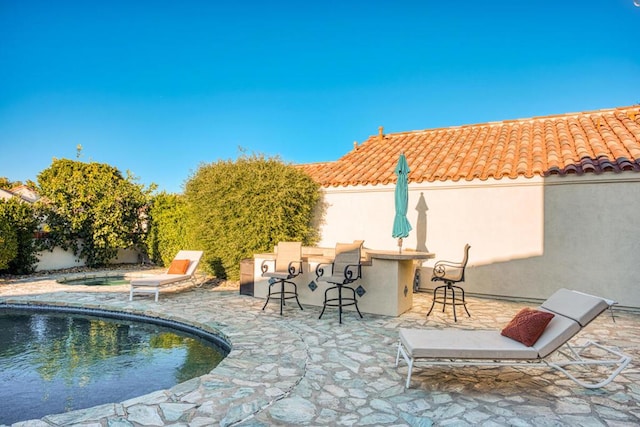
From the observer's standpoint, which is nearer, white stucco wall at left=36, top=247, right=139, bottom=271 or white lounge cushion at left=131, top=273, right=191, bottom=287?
white lounge cushion at left=131, top=273, right=191, bottom=287

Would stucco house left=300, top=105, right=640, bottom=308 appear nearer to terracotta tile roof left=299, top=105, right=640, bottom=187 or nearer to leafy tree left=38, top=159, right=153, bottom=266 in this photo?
terracotta tile roof left=299, top=105, right=640, bottom=187

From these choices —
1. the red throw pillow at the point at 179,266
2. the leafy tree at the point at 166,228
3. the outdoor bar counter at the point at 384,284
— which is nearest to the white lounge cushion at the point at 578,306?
the outdoor bar counter at the point at 384,284

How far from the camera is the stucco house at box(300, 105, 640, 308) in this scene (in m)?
8.46

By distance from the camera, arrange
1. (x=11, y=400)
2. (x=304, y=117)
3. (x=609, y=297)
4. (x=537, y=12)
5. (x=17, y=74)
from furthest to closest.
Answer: (x=304, y=117) → (x=17, y=74) → (x=537, y=12) → (x=609, y=297) → (x=11, y=400)

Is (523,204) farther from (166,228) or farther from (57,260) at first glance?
(57,260)

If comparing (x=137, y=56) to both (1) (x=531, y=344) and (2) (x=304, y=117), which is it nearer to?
(2) (x=304, y=117)

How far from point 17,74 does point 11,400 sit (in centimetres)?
1332

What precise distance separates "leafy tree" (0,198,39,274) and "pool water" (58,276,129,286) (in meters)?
2.06

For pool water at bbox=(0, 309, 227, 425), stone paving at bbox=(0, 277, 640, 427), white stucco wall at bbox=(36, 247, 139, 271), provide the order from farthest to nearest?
1. white stucco wall at bbox=(36, 247, 139, 271)
2. pool water at bbox=(0, 309, 227, 425)
3. stone paving at bbox=(0, 277, 640, 427)

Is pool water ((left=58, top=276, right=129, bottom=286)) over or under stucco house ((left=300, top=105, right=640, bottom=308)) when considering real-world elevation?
under

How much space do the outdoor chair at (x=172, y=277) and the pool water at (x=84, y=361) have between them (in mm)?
1033

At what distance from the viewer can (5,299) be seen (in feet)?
29.1

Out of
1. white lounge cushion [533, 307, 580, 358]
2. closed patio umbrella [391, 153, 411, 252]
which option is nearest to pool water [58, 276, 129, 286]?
closed patio umbrella [391, 153, 411, 252]

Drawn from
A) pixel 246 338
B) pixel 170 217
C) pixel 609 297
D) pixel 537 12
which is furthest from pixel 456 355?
pixel 170 217
